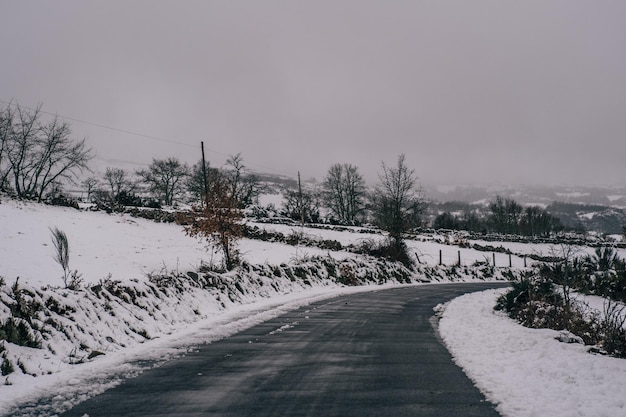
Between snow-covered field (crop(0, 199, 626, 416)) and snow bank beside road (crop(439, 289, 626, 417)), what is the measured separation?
19 mm

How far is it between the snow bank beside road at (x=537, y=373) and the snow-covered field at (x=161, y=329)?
0.02 metres

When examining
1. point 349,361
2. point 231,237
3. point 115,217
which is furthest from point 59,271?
point 115,217

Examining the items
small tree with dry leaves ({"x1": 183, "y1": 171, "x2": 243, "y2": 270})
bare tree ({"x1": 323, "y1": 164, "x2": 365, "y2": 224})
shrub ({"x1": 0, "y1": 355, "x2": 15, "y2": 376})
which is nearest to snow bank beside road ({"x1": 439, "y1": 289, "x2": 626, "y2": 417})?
shrub ({"x1": 0, "y1": 355, "x2": 15, "y2": 376})

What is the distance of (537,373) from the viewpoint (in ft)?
17.5

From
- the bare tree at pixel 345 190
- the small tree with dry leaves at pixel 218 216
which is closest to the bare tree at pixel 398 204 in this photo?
the small tree with dry leaves at pixel 218 216

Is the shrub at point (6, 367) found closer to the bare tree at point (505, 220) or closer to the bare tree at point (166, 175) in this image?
the bare tree at point (166, 175)

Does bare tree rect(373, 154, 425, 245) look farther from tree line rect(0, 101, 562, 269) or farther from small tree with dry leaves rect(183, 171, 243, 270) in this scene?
small tree with dry leaves rect(183, 171, 243, 270)

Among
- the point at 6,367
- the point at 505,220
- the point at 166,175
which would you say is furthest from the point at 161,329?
the point at 505,220

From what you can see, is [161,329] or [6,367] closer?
[6,367]

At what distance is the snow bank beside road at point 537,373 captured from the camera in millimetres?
4059

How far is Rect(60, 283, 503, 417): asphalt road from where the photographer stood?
13.2 ft

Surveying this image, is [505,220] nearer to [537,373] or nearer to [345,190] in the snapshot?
[345,190]

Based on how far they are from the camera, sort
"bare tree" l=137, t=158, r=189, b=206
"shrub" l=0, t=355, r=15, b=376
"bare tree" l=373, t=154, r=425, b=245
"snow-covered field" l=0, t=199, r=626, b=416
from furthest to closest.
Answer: "bare tree" l=137, t=158, r=189, b=206, "bare tree" l=373, t=154, r=425, b=245, "shrub" l=0, t=355, r=15, b=376, "snow-covered field" l=0, t=199, r=626, b=416

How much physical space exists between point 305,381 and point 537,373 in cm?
320
